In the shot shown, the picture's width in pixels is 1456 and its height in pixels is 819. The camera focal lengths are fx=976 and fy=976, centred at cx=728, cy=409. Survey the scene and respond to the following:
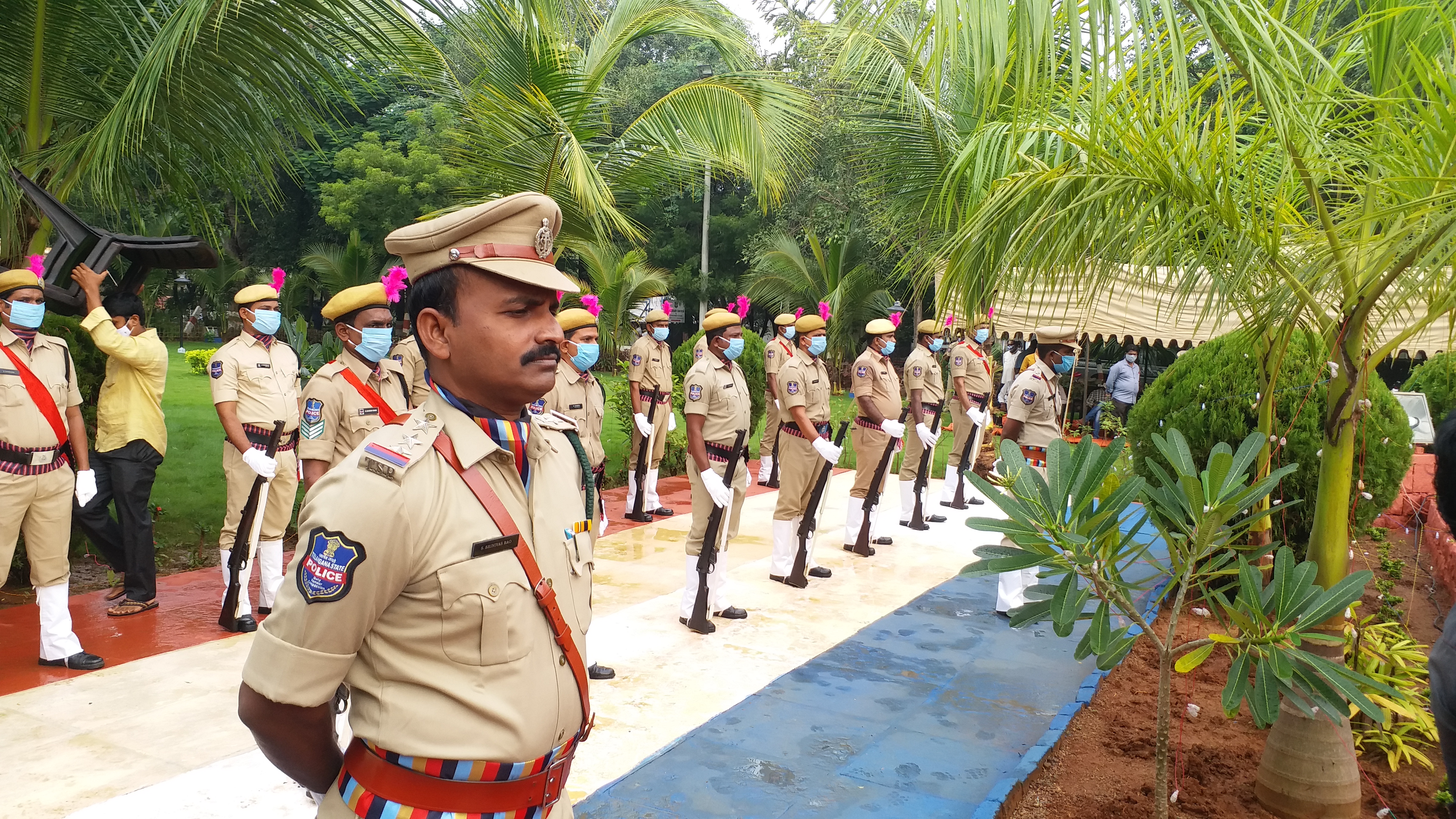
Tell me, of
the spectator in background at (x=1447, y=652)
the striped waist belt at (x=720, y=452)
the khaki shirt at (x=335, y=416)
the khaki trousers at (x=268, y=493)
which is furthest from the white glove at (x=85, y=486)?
the spectator in background at (x=1447, y=652)

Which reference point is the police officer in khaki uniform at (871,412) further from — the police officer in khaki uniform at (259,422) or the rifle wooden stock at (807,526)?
the police officer in khaki uniform at (259,422)

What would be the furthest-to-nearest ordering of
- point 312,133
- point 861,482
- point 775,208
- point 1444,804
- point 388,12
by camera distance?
point 775,208 < point 861,482 < point 312,133 < point 388,12 < point 1444,804

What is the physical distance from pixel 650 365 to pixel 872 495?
2.83 metres

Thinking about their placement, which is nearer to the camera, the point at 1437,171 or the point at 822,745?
the point at 1437,171

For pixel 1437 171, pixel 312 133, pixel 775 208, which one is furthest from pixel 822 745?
pixel 775 208

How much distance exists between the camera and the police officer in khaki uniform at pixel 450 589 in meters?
1.56

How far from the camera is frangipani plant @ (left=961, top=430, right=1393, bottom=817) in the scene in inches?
113

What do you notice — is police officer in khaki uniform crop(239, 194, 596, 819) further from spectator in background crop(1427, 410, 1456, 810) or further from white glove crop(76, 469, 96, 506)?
white glove crop(76, 469, 96, 506)

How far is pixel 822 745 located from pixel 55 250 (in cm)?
492

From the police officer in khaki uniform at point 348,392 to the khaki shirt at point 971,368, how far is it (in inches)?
276

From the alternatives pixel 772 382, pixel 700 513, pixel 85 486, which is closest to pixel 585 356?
pixel 700 513

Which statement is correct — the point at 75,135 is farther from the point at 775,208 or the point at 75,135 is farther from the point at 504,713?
the point at 775,208

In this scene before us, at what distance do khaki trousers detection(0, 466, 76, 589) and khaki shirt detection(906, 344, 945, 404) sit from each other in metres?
6.69

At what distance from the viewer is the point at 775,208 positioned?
84.2ft
